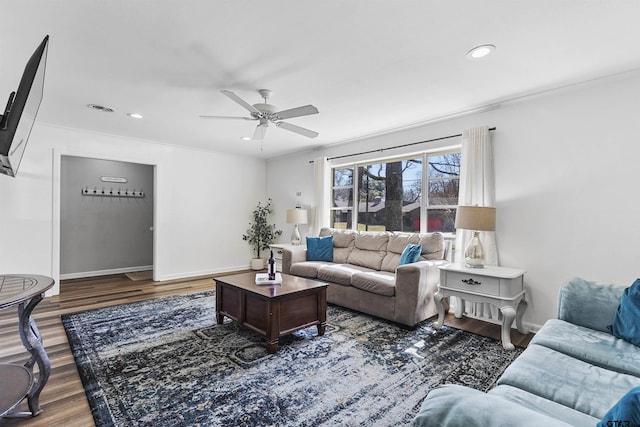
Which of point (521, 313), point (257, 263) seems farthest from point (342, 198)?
point (521, 313)

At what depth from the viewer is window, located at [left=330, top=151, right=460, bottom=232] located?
160 inches

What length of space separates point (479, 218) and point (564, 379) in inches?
75.1

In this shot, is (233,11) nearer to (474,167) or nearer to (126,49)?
(126,49)

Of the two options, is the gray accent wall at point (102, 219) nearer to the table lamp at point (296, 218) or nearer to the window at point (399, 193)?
the table lamp at point (296, 218)

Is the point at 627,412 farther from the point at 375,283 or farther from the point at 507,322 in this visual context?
the point at 375,283

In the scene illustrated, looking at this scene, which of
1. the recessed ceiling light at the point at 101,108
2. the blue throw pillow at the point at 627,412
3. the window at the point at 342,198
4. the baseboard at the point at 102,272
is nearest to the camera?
the blue throw pillow at the point at 627,412

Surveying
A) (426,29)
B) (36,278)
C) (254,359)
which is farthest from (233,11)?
(254,359)

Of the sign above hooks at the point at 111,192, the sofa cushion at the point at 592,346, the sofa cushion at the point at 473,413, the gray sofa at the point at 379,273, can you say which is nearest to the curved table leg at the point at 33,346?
the sofa cushion at the point at 473,413

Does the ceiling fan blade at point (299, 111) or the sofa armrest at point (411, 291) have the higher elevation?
the ceiling fan blade at point (299, 111)

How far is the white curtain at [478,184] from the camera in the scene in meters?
3.44

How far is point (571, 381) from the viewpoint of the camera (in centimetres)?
140

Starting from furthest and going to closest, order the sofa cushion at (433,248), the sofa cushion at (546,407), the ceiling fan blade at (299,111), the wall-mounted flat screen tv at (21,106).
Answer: the sofa cushion at (433,248) → the ceiling fan blade at (299,111) → the wall-mounted flat screen tv at (21,106) → the sofa cushion at (546,407)

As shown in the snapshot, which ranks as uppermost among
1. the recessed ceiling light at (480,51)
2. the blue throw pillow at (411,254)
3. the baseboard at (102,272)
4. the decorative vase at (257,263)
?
the recessed ceiling light at (480,51)

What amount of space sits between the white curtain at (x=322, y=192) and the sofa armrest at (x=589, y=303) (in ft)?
12.2
